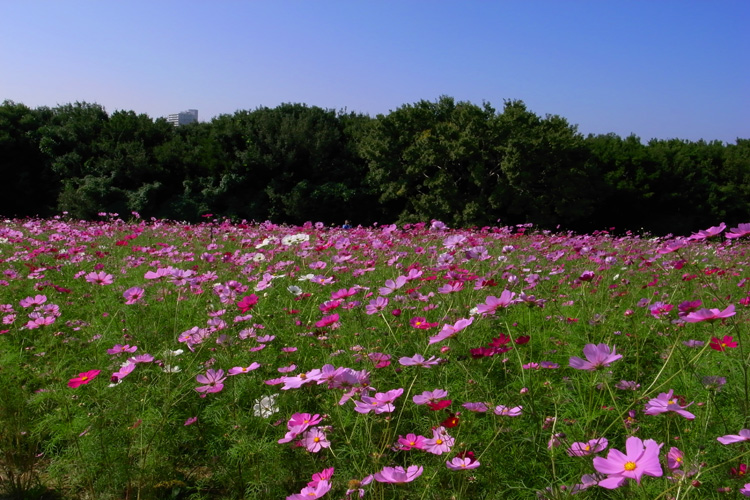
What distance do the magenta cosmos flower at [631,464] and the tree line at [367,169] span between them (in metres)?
17.5

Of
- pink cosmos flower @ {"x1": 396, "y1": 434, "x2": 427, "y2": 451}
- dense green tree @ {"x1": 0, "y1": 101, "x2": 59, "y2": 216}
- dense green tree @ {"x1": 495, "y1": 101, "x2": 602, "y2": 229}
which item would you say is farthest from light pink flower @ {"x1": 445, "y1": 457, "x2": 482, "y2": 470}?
dense green tree @ {"x1": 0, "y1": 101, "x2": 59, "y2": 216}

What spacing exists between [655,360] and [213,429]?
6.02 feet

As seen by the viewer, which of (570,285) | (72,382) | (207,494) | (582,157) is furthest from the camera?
(582,157)

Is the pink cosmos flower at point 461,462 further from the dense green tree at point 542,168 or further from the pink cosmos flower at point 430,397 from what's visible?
the dense green tree at point 542,168

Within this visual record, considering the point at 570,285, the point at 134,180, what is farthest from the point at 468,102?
the point at 570,285

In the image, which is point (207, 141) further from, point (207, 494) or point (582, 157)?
point (207, 494)

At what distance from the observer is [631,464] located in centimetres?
86

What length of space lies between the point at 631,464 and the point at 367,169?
22.1 metres

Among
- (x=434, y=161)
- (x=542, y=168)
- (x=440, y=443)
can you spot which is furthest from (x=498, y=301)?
(x=542, y=168)

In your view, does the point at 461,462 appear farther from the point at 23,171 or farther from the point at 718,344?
the point at 23,171

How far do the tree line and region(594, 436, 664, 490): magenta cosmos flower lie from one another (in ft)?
57.5

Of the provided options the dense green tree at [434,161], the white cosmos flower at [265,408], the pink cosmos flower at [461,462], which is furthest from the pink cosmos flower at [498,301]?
the dense green tree at [434,161]

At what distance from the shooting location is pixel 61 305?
3061 mm

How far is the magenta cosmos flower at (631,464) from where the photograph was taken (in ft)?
2.70
